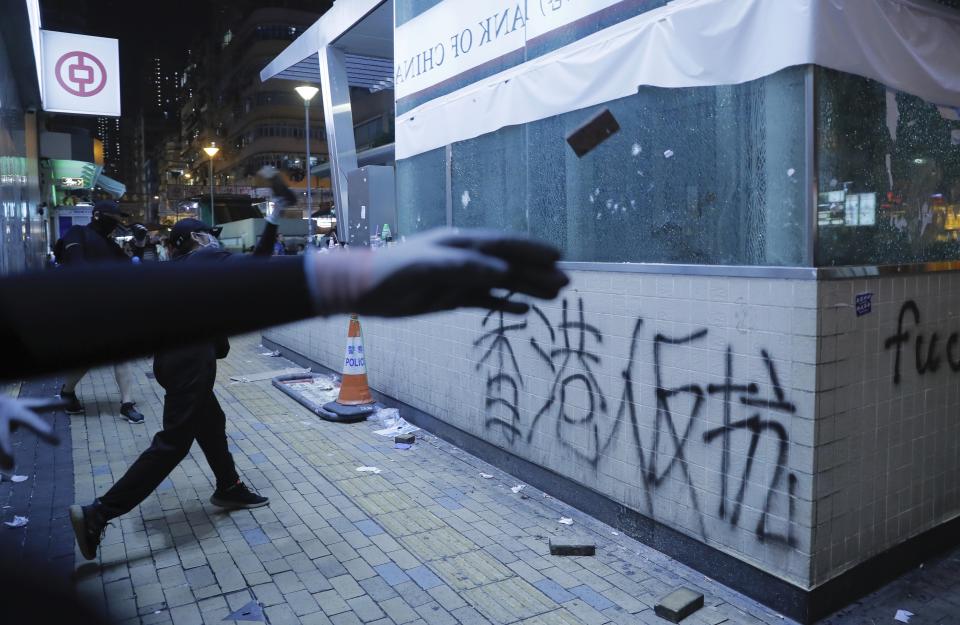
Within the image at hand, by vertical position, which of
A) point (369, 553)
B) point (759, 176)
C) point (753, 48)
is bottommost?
point (369, 553)

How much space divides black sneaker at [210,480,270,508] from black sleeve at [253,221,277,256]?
3605 mm

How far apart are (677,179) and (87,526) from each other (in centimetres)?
418

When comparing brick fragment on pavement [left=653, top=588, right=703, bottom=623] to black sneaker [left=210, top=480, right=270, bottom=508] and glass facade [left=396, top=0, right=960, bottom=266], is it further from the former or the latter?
black sneaker [left=210, top=480, right=270, bottom=508]

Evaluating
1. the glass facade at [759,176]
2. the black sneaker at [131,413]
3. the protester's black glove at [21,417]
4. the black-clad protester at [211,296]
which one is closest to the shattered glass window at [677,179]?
the glass facade at [759,176]

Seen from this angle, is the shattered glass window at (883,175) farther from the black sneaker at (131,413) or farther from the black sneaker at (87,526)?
the black sneaker at (131,413)

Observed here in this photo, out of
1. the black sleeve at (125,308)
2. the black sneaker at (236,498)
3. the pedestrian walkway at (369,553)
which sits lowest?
the pedestrian walkway at (369,553)

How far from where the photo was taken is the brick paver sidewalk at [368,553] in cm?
366

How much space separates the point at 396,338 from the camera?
7.46 meters

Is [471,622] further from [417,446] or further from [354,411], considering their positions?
[354,411]

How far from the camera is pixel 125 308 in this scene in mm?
1078

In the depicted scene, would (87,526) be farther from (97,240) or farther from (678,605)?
(97,240)

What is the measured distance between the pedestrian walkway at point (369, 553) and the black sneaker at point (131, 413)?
3.23ft

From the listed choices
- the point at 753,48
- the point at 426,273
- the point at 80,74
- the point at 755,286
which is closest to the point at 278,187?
the point at 426,273

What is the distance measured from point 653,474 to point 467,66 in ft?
13.6
